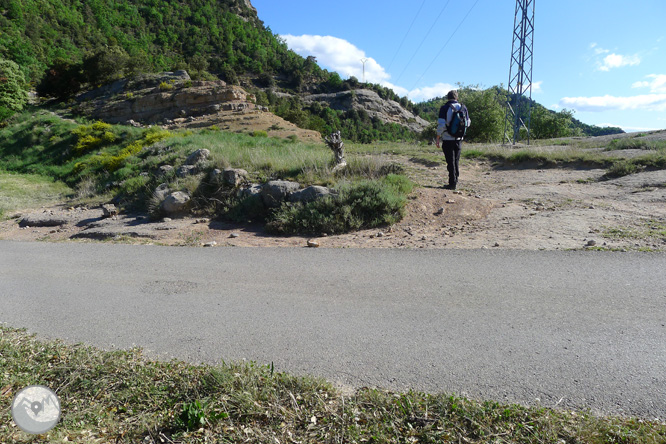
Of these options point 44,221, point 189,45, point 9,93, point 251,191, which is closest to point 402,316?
point 251,191

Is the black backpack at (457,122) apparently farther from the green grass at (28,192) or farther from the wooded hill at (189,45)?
Result: the wooded hill at (189,45)

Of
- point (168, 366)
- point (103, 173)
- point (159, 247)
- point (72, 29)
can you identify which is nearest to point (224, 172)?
point (159, 247)

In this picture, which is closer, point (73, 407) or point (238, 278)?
point (73, 407)

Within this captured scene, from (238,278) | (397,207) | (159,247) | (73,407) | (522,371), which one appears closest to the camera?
(73,407)

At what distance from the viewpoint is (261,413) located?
246cm

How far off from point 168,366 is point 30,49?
9153 centimetres

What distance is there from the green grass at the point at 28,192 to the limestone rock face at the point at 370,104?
65388mm

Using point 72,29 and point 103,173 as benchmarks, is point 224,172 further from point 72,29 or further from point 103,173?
point 72,29

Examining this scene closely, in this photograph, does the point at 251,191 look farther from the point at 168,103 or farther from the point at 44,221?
the point at 168,103

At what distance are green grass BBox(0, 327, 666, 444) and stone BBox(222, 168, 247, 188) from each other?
7364 mm

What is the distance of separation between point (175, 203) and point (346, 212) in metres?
4.60

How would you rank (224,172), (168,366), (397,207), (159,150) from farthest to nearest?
(159,150) → (224,172) → (397,207) → (168,366)

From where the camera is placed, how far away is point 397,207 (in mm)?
7957

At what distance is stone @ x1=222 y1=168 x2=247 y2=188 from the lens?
397 inches
